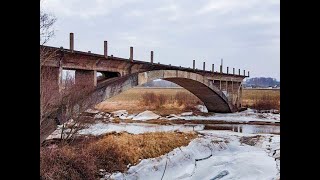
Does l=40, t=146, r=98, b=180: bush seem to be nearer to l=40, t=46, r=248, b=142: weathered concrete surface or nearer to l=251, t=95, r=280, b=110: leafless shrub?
l=40, t=46, r=248, b=142: weathered concrete surface

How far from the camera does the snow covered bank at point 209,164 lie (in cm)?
999

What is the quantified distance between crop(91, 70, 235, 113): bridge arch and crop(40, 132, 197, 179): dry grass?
6.32ft

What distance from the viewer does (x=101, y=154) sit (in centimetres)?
1145

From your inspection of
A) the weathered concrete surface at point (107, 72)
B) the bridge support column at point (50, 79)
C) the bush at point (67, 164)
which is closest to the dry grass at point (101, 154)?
the bush at point (67, 164)

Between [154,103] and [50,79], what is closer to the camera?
[50,79]

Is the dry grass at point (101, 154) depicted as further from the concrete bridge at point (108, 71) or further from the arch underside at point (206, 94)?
the arch underside at point (206, 94)

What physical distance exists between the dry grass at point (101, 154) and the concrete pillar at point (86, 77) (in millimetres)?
2316

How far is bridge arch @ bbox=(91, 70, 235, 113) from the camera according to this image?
1430 cm

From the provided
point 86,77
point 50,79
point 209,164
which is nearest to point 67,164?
point 50,79

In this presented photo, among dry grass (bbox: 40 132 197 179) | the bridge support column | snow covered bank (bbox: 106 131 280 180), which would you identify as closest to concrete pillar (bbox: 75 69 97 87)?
the bridge support column

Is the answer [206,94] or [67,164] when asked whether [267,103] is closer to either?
[206,94]

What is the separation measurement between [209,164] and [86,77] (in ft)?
20.9
